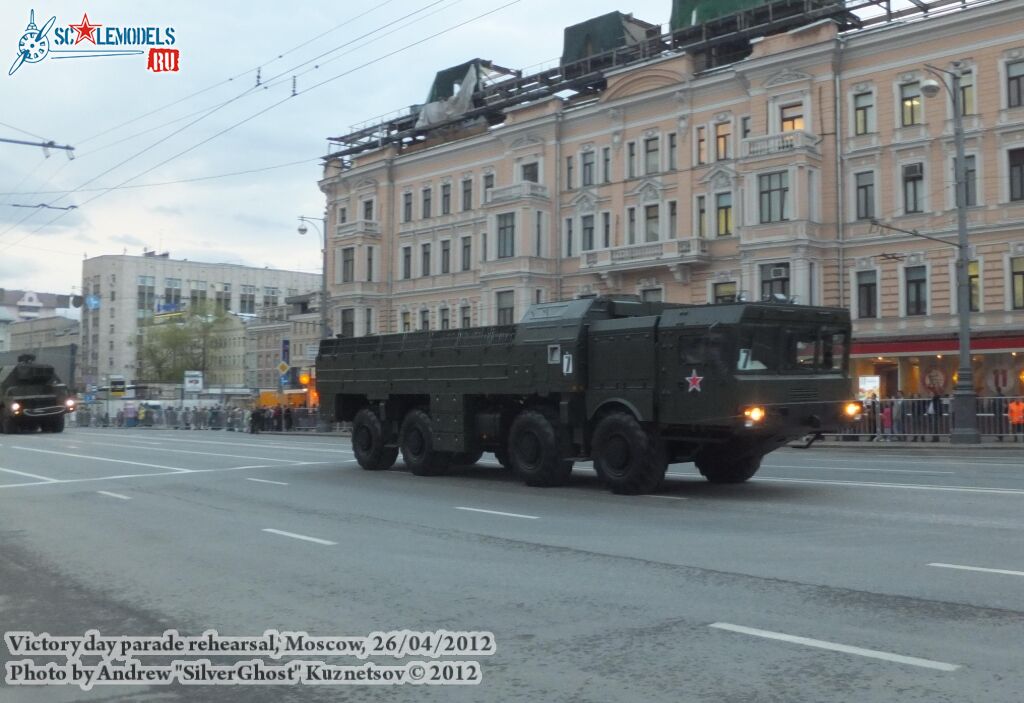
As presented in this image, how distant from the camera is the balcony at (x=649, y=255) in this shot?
43.1 m

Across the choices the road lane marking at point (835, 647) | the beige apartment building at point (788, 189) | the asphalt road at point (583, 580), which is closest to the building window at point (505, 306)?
the beige apartment building at point (788, 189)

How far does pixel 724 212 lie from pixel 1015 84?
475 inches

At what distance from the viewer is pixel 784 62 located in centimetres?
4034

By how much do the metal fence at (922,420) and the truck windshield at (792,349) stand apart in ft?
46.9

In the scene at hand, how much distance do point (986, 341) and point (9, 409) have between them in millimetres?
39904

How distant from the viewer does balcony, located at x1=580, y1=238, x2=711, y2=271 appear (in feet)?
141

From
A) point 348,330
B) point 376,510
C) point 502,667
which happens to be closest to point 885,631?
point 502,667

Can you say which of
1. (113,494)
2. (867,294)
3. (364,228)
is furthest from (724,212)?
(113,494)

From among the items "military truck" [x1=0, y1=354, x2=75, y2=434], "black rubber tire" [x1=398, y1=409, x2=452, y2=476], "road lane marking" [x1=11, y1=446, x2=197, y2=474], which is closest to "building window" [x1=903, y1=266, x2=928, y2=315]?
"black rubber tire" [x1=398, y1=409, x2=452, y2=476]

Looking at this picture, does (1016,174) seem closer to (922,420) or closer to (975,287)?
(975,287)

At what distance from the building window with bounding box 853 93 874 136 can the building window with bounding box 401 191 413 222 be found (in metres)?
27.1

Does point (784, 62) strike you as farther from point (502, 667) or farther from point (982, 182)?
point (502, 667)

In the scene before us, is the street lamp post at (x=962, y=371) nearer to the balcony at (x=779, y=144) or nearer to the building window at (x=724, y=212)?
the balcony at (x=779, y=144)

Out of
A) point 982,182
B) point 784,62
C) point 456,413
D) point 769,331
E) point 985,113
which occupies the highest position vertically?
point 784,62
